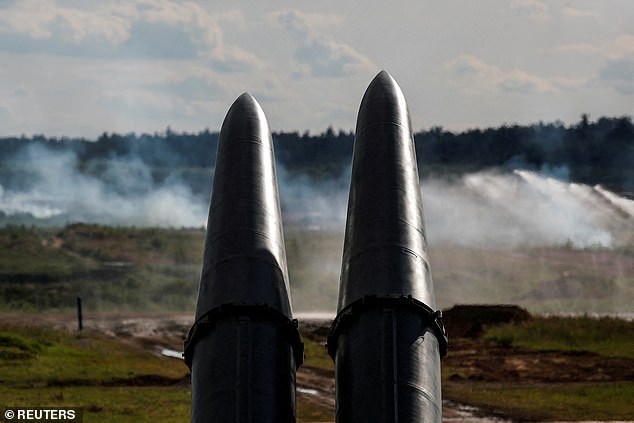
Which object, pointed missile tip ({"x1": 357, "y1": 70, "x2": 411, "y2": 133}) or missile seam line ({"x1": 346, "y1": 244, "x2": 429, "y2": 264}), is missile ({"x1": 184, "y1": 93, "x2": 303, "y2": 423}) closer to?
missile seam line ({"x1": 346, "y1": 244, "x2": 429, "y2": 264})

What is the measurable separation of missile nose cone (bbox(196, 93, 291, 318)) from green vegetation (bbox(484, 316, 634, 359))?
37.8m

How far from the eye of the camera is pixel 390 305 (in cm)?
2855

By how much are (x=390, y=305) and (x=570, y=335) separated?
46.7 metres

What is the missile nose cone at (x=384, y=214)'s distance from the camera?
29.7 m

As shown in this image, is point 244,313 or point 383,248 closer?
point 244,313

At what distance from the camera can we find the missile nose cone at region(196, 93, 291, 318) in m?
30.2

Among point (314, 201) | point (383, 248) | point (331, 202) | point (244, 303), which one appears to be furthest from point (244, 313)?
point (314, 201)

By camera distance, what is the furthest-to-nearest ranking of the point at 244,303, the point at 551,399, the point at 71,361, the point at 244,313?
the point at 71,361 < the point at 551,399 < the point at 244,303 < the point at 244,313

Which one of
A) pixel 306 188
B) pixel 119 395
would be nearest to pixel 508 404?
pixel 119 395

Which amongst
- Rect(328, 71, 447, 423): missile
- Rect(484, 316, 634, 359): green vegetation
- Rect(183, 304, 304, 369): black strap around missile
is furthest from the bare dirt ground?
Rect(183, 304, 304, 369): black strap around missile

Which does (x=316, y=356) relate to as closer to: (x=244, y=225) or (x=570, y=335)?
(x=570, y=335)

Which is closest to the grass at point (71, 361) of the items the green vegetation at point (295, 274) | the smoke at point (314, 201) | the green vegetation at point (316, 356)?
the green vegetation at point (316, 356)

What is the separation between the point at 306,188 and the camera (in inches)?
4929

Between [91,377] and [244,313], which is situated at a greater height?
[91,377]
